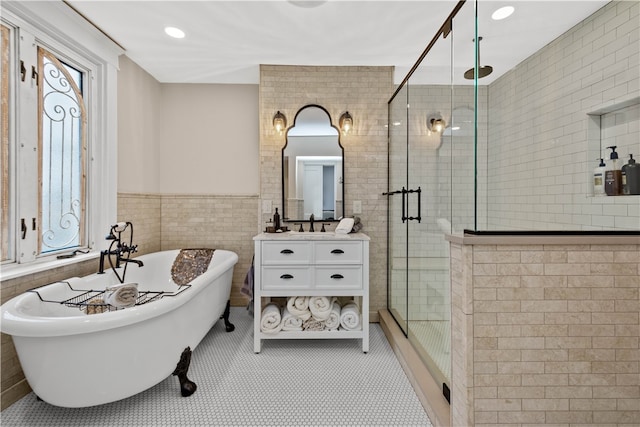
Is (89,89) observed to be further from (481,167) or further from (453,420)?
(453,420)

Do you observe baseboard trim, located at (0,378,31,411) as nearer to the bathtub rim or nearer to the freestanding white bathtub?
the freestanding white bathtub

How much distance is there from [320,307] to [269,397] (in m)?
0.77

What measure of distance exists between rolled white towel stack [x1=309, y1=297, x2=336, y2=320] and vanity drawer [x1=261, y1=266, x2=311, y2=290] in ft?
0.50

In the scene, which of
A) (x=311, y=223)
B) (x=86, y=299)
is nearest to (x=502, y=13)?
(x=311, y=223)

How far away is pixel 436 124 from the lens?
193cm

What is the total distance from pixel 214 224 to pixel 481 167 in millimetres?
2719

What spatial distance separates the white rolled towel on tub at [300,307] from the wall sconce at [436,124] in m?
1.56

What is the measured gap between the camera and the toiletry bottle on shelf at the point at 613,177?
54.1 inches

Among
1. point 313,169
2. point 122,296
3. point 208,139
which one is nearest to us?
point 122,296

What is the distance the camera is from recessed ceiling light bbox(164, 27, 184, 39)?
2389 mm

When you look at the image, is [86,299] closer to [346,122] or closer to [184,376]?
[184,376]

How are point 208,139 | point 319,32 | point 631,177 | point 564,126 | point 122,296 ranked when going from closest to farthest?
1. point 631,177
2. point 564,126
3. point 122,296
4. point 319,32
5. point 208,139

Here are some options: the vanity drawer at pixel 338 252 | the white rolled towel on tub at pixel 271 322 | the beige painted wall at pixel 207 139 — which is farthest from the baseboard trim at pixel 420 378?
the beige painted wall at pixel 207 139

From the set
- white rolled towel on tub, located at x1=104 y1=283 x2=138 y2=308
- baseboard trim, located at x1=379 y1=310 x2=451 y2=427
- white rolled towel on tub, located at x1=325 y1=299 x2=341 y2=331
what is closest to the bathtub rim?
white rolled towel on tub, located at x1=104 y1=283 x2=138 y2=308
